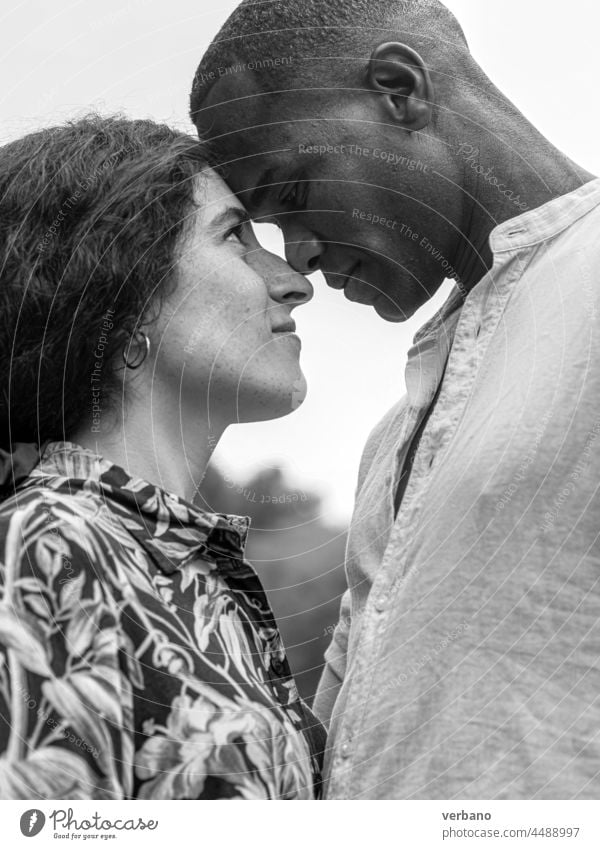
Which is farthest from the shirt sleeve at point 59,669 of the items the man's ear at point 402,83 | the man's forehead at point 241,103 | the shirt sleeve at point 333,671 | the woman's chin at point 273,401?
the man's ear at point 402,83

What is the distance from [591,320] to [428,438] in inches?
8.8

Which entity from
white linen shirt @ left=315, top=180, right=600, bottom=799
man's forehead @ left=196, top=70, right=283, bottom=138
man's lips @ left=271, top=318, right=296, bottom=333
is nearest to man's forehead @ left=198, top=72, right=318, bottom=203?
man's forehead @ left=196, top=70, right=283, bottom=138

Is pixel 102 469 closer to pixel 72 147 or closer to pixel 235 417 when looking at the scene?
pixel 235 417

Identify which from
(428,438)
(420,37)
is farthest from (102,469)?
(420,37)

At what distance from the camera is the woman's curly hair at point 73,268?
3.50 ft

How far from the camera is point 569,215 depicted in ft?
3.72

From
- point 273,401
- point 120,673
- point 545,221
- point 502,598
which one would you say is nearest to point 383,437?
point 273,401

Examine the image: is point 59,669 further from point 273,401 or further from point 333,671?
point 333,671

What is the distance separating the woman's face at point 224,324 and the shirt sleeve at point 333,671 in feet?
1.16

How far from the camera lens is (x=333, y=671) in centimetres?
132

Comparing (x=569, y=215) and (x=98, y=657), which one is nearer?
(x=98, y=657)

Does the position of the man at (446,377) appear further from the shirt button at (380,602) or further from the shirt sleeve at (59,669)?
the shirt sleeve at (59,669)

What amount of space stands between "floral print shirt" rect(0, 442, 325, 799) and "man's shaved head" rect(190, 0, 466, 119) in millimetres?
550

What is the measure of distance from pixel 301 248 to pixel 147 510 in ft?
1.43
